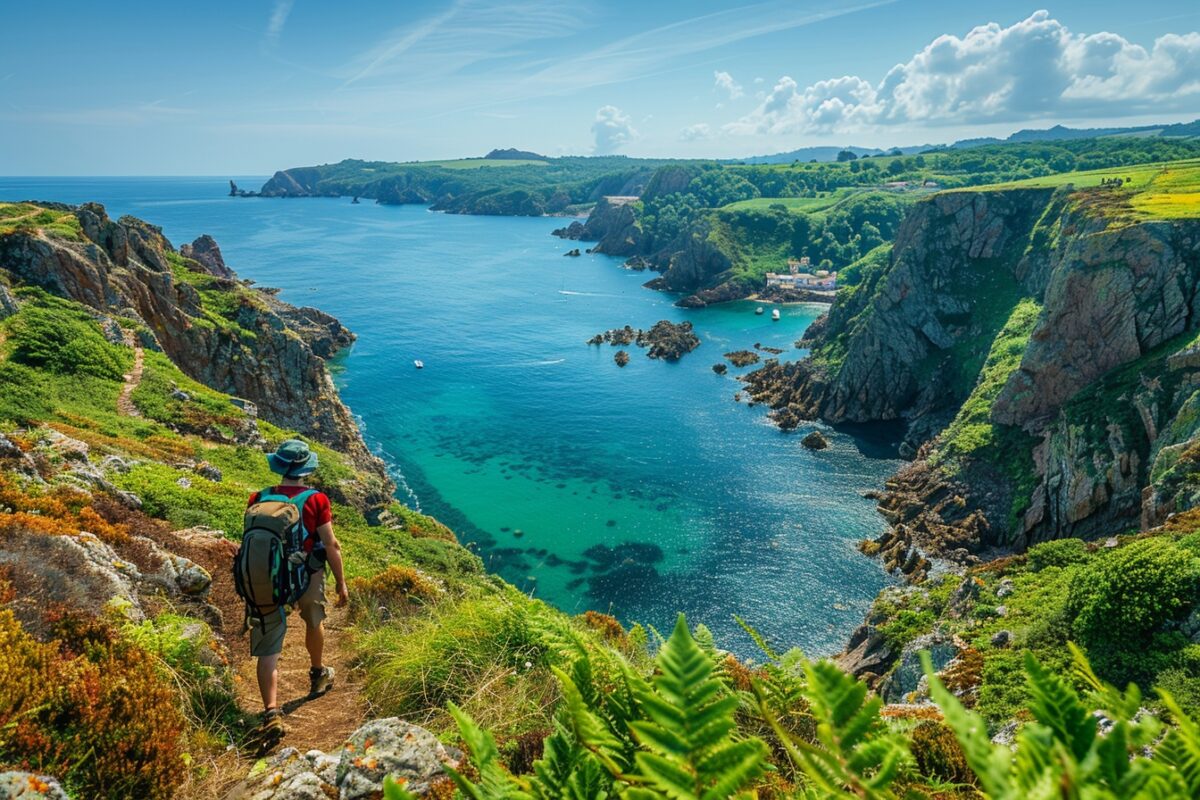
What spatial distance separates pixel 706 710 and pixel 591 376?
243 feet

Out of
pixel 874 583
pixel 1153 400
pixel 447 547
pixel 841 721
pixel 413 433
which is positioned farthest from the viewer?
pixel 413 433

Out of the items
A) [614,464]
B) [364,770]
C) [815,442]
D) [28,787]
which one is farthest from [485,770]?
[815,442]

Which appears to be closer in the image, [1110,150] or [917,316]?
[917,316]

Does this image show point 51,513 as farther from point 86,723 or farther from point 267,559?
point 86,723

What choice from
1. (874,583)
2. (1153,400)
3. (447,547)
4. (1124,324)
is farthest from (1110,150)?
(447,547)

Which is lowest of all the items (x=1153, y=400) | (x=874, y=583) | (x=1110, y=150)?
(x=874, y=583)

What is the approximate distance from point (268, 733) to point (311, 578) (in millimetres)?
1834

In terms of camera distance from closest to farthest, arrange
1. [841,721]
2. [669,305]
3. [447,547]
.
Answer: [841,721] < [447,547] < [669,305]

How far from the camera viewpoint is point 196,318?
40656 millimetres

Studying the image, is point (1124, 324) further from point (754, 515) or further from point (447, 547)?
point (447, 547)

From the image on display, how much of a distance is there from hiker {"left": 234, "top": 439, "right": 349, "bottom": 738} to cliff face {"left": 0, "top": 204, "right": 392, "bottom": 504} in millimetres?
24447

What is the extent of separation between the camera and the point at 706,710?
2.01m

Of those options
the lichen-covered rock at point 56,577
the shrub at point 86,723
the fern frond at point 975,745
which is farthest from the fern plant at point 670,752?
the lichen-covered rock at point 56,577

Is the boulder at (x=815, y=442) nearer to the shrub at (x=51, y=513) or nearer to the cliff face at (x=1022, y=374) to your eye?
the cliff face at (x=1022, y=374)
